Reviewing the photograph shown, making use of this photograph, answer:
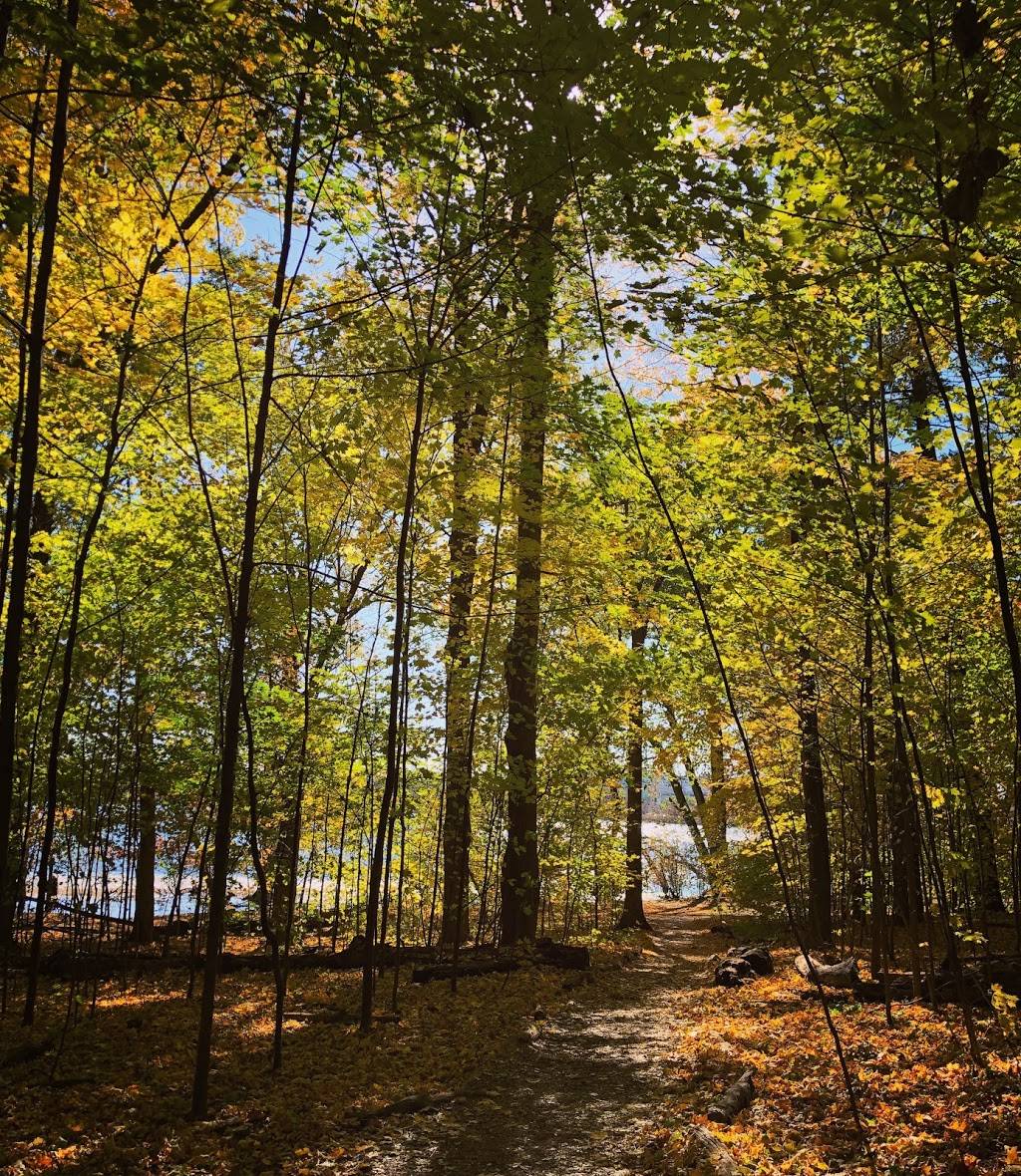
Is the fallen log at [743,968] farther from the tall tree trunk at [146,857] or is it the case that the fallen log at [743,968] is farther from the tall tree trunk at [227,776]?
the tall tree trunk at [146,857]

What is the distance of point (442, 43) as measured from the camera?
322 centimetres

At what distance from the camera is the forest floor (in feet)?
12.2

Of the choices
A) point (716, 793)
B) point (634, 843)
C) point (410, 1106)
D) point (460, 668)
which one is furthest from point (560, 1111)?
point (634, 843)

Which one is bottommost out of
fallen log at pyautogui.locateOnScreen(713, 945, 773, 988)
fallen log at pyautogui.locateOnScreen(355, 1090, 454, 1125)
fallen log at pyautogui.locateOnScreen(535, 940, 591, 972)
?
fallen log at pyautogui.locateOnScreen(713, 945, 773, 988)

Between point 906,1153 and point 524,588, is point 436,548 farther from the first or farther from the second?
point 906,1153

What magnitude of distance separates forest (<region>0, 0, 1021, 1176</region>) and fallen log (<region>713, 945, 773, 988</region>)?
0.26ft

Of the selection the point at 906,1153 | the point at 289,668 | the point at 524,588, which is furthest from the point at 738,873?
the point at 906,1153

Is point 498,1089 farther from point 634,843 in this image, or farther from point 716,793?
point 634,843

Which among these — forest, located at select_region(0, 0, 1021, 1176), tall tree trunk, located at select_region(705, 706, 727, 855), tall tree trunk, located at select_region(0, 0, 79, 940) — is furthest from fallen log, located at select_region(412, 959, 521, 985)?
tall tree trunk, located at select_region(0, 0, 79, 940)

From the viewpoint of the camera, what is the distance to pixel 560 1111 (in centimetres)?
466

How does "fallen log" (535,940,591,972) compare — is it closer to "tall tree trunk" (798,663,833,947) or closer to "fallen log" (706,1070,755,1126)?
"tall tree trunk" (798,663,833,947)

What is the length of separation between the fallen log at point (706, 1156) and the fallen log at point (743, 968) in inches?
195

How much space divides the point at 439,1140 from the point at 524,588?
207 inches

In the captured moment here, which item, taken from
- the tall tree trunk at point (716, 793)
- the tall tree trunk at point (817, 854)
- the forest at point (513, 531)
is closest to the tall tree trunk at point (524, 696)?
the forest at point (513, 531)
